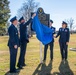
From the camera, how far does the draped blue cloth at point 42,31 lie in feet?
43.5

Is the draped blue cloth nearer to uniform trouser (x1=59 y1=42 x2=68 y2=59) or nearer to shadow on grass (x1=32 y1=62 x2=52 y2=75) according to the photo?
shadow on grass (x1=32 y1=62 x2=52 y2=75)

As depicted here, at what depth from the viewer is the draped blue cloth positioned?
13.3 m

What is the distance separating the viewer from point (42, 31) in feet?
44.5

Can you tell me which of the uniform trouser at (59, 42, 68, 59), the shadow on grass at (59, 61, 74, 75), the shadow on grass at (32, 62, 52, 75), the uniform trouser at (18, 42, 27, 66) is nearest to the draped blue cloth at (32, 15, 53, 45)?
the uniform trouser at (18, 42, 27, 66)

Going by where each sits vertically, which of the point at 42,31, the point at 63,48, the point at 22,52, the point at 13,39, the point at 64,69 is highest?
the point at 42,31

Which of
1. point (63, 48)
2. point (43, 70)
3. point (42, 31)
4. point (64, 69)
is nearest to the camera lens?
point (43, 70)

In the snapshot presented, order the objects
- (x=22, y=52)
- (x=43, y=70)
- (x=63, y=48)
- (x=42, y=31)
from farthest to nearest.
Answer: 1. (x=63, y=48)
2. (x=42, y=31)
3. (x=22, y=52)
4. (x=43, y=70)

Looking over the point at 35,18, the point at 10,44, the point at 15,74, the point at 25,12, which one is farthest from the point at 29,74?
the point at 25,12

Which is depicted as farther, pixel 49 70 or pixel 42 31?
pixel 42 31

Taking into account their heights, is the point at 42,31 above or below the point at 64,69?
above

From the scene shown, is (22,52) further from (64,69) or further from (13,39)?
(64,69)

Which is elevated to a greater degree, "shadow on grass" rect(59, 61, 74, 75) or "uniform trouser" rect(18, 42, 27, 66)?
"uniform trouser" rect(18, 42, 27, 66)

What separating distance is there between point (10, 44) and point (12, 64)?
2.86ft

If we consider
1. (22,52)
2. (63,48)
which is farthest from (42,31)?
(63,48)
